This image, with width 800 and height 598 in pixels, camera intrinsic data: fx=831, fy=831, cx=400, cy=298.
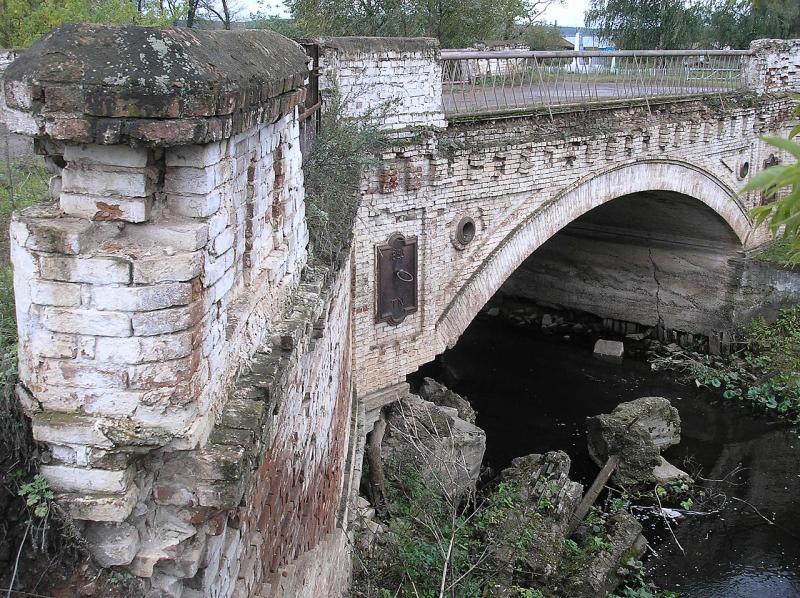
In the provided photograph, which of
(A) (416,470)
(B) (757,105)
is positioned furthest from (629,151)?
(A) (416,470)

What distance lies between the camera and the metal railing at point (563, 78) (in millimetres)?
8242

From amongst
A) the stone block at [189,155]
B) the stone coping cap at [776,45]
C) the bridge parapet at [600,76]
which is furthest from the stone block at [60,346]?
the stone coping cap at [776,45]

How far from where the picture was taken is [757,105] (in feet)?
41.7

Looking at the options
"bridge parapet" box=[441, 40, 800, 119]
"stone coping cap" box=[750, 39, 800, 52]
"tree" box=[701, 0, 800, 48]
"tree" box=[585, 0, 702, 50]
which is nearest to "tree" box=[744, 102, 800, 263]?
"bridge parapet" box=[441, 40, 800, 119]

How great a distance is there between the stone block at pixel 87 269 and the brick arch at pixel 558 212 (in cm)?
610

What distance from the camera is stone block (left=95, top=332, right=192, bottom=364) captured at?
7.41ft

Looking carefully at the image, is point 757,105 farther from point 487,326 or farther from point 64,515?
point 64,515

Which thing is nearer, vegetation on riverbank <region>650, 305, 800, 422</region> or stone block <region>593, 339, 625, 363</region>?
vegetation on riverbank <region>650, 305, 800, 422</region>

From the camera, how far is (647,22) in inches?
902

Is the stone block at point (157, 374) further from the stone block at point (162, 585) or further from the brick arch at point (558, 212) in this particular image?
the brick arch at point (558, 212)

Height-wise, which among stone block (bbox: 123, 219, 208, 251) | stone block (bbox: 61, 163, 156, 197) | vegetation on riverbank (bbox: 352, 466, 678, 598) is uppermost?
stone block (bbox: 61, 163, 156, 197)

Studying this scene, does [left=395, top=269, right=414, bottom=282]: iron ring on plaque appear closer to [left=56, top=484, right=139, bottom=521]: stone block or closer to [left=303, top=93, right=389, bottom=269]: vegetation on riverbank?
[left=303, top=93, right=389, bottom=269]: vegetation on riverbank

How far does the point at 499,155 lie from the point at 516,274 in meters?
7.05

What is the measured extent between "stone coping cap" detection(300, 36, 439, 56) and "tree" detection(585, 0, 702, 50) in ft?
56.2
